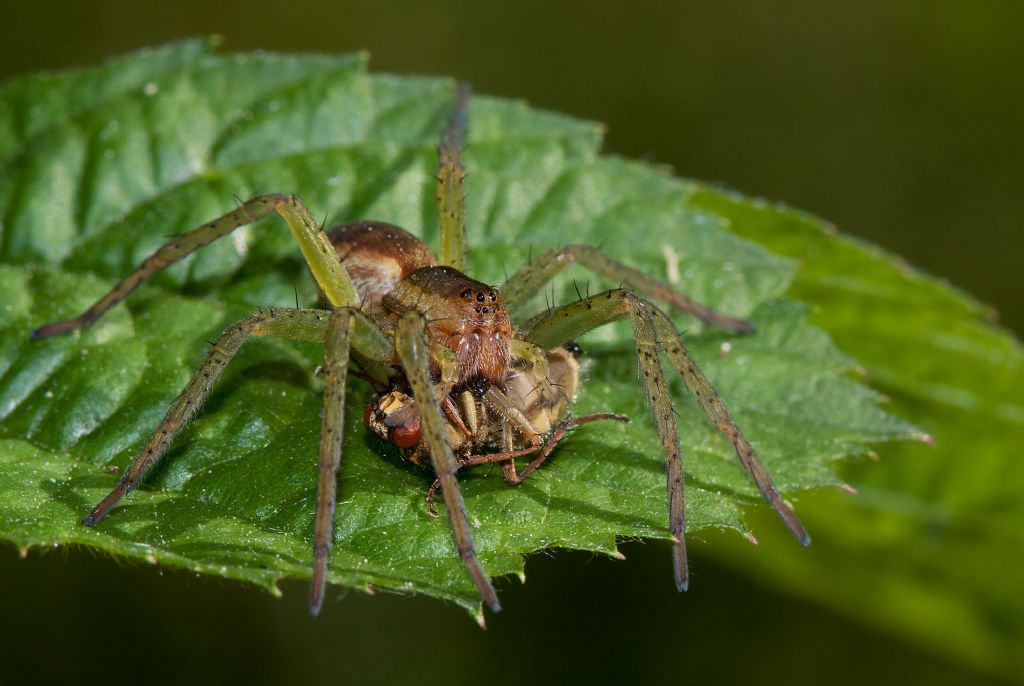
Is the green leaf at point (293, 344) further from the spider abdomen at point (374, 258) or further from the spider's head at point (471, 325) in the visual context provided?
the spider's head at point (471, 325)

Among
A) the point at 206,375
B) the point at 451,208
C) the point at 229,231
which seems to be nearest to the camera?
the point at 206,375

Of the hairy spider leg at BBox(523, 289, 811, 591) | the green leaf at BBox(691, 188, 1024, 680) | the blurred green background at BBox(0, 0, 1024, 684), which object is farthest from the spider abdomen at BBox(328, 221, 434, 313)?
the blurred green background at BBox(0, 0, 1024, 684)

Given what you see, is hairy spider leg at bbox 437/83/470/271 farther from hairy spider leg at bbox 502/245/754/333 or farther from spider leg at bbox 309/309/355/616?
spider leg at bbox 309/309/355/616

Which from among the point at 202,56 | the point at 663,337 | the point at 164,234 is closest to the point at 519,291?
the point at 663,337

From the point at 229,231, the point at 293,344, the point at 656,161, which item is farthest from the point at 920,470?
the point at 656,161

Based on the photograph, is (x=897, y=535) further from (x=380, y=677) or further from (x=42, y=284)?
(x=42, y=284)

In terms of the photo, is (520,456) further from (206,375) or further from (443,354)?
(206,375)

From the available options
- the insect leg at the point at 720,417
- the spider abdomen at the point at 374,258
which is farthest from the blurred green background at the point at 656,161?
the spider abdomen at the point at 374,258
